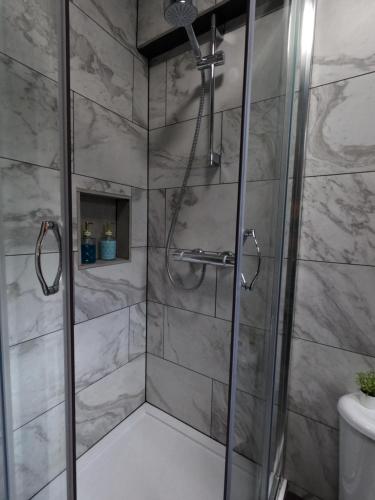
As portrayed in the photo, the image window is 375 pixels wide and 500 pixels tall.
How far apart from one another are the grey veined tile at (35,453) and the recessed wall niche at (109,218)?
25.6 inches

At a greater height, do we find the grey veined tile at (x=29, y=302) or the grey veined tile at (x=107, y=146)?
the grey veined tile at (x=107, y=146)

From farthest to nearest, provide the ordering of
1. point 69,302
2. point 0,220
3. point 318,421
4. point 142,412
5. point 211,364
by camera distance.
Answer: point 142,412 → point 211,364 → point 318,421 → point 0,220 → point 69,302

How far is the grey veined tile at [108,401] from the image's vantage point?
1273 millimetres

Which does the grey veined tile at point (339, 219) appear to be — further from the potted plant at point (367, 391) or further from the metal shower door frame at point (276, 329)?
the potted plant at point (367, 391)

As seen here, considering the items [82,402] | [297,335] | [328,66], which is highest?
[328,66]

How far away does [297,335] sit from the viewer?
45.4 inches

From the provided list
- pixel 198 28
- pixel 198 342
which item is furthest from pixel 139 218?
pixel 198 28

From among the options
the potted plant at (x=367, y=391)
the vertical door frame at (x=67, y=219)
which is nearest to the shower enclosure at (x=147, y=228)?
the vertical door frame at (x=67, y=219)

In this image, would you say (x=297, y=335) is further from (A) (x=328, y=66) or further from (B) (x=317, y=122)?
(A) (x=328, y=66)

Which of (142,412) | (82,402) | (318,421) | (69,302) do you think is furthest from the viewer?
(142,412)

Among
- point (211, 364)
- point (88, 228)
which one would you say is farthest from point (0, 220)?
point (211, 364)

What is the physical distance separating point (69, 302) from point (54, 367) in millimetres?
412

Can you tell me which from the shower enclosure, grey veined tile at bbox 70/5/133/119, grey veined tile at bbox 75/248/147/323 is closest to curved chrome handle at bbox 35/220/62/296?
the shower enclosure

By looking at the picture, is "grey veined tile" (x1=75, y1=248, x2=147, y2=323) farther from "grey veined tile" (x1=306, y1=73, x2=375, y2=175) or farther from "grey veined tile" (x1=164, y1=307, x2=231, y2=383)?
"grey veined tile" (x1=306, y1=73, x2=375, y2=175)
